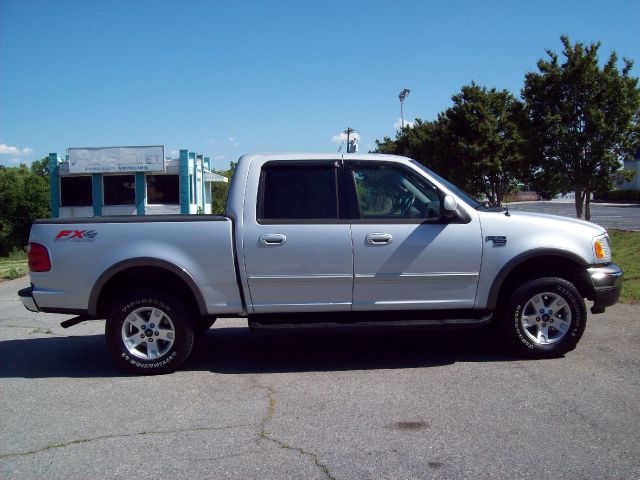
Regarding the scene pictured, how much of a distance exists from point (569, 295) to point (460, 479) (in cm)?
296

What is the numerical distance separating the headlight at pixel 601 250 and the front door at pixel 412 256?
1.19 m

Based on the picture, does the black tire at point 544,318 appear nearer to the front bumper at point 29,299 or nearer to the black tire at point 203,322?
the black tire at point 203,322

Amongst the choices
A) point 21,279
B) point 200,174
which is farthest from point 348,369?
point 200,174

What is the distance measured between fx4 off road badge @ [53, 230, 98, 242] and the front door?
8.29 feet

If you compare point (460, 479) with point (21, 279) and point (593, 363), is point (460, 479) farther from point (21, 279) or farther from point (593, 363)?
point (21, 279)

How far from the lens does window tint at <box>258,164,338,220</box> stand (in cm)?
593

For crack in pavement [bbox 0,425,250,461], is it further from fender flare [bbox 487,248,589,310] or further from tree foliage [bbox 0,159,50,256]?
tree foliage [bbox 0,159,50,256]

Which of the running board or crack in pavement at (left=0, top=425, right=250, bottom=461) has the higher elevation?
the running board

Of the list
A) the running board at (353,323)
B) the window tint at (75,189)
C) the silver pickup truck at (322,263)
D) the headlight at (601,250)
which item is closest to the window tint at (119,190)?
the window tint at (75,189)

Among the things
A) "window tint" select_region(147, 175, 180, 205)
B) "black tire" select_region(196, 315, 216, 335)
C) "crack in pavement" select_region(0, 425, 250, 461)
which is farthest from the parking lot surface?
"window tint" select_region(147, 175, 180, 205)

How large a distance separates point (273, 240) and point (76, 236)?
1914 mm

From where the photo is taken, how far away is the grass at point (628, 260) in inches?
360

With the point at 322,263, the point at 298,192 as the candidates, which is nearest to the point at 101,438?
the point at 322,263

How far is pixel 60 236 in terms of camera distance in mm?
5848
